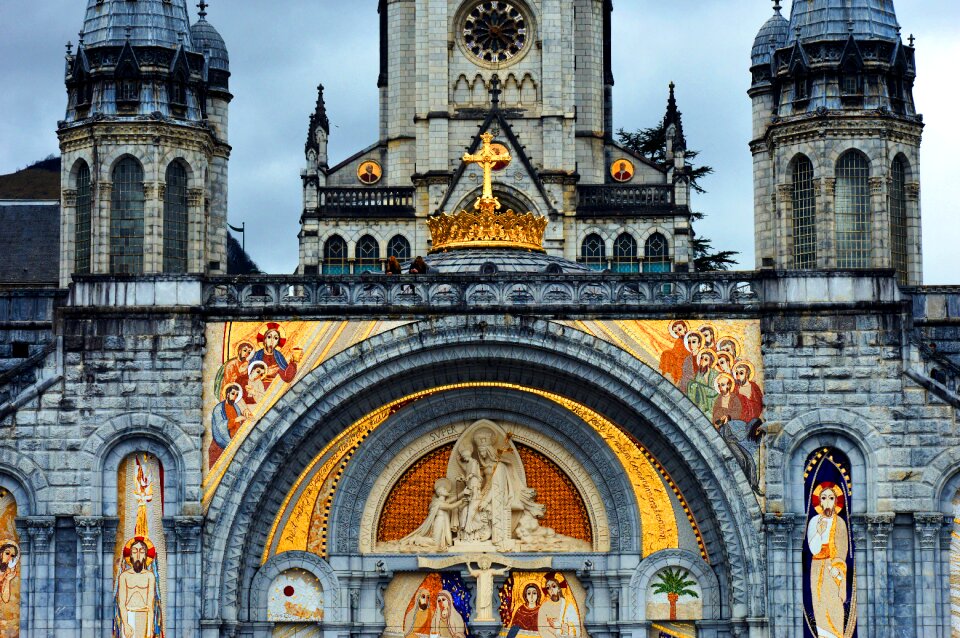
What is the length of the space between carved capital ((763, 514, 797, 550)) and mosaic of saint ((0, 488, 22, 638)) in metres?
13.0

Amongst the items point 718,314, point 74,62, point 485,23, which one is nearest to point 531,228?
point 718,314

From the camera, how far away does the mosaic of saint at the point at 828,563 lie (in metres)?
43.9

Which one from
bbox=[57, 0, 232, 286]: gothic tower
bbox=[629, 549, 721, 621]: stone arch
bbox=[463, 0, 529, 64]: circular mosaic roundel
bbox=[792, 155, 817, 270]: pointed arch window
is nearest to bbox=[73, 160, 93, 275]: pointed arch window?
bbox=[57, 0, 232, 286]: gothic tower

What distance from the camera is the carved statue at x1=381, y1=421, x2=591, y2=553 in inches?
1791

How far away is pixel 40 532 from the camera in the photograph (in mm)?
43750

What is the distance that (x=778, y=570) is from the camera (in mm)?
43938

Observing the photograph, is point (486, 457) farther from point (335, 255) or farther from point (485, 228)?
point (335, 255)

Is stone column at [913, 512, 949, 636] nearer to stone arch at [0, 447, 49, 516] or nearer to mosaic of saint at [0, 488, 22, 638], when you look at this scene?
stone arch at [0, 447, 49, 516]

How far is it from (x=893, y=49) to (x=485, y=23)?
21.4 meters

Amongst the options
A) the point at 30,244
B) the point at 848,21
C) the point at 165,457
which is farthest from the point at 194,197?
the point at 848,21

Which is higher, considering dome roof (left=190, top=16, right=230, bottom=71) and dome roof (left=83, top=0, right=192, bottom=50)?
dome roof (left=190, top=16, right=230, bottom=71)

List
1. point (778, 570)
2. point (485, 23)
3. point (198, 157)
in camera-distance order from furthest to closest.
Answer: point (485, 23) < point (198, 157) < point (778, 570)

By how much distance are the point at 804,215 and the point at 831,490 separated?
11805mm

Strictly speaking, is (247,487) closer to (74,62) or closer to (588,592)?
(588,592)
